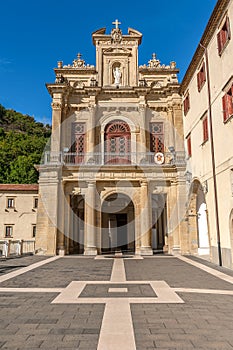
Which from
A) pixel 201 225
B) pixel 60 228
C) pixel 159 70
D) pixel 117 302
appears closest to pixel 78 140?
pixel 60 228

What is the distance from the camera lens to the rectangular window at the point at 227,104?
12852 millimetres

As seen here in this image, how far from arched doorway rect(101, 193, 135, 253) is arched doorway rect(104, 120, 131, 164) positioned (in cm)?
472


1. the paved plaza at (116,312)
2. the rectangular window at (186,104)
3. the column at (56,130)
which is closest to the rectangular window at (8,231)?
the column at (56,130)

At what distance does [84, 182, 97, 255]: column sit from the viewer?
19.8 m

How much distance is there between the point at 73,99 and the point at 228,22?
1330cm

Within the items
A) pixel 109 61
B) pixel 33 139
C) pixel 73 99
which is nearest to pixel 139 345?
pixel 73 99

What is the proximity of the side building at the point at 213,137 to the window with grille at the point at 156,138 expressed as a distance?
11.6 feet

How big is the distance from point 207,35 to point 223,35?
6.45 ft

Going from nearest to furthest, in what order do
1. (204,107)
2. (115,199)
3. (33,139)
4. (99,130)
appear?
(204,107), (99,130), (115,199), (33,139)

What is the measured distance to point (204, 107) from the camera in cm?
1644

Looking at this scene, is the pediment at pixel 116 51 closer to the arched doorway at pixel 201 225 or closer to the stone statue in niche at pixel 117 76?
the stone statue in niche at pixel 117 76

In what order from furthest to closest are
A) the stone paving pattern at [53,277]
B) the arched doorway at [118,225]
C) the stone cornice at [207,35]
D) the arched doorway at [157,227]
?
the arched doorway at [157,227], the arched doorway at [118,225], the stone cornice at [207,35], the stone paving pattern at [53,277]

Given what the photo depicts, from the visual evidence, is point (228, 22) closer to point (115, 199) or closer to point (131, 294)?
point (131, 294)

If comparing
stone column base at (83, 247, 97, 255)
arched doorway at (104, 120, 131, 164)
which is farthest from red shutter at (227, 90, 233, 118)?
stone column base at (83, 247, 97, 255)
